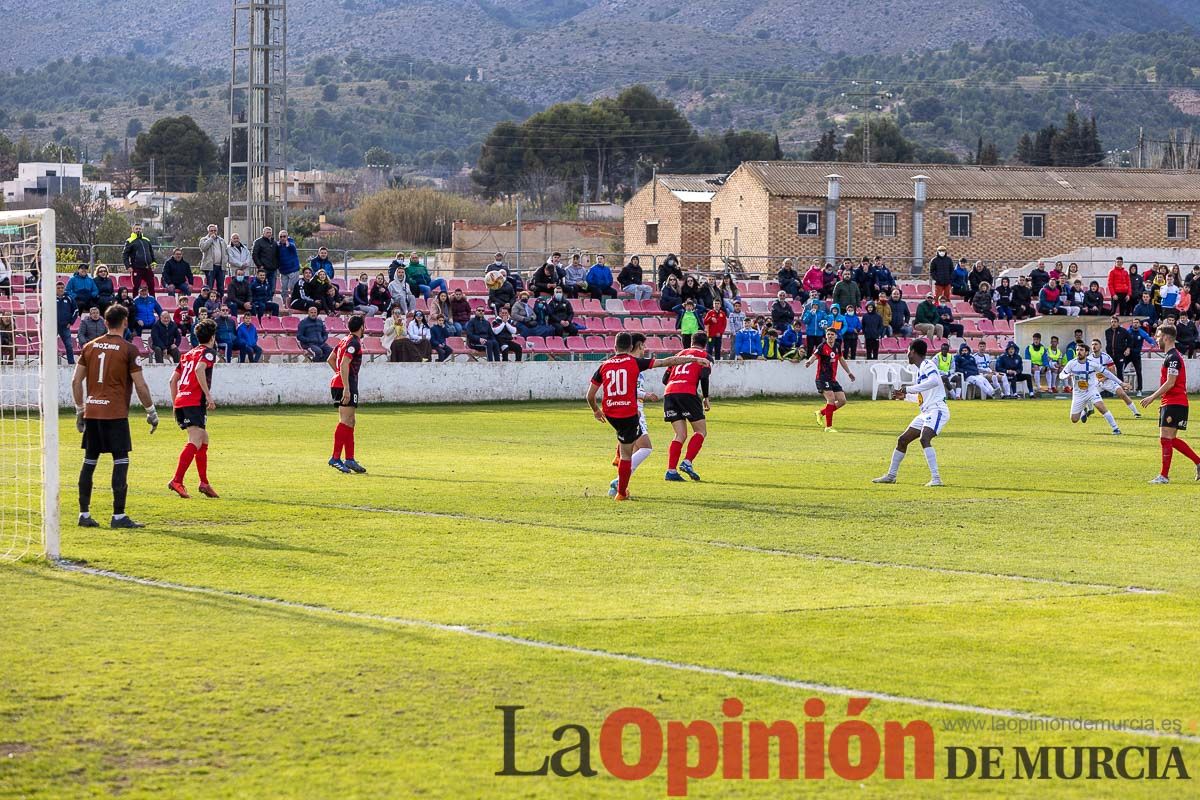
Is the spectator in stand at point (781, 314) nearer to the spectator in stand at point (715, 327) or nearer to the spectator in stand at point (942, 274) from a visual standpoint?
the spectator in stand at point (715, 327)

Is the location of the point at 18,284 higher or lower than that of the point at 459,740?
higher

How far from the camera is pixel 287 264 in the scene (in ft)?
117

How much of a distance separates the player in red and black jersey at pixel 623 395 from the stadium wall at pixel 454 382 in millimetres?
17025

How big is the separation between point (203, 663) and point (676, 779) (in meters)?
3.19

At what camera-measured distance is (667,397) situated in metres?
18.5

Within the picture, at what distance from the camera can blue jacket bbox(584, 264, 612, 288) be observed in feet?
131

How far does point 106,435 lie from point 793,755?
8432mm

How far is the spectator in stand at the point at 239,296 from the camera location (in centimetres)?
3428

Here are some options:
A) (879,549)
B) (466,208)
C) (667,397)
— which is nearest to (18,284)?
(667,397)

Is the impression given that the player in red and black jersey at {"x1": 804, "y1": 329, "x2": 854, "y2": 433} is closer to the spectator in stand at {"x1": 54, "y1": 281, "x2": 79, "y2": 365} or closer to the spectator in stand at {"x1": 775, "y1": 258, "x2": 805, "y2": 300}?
the spectator in stand at {"x1": 775, "y1": 258, "x2": 805, "y2": 300}

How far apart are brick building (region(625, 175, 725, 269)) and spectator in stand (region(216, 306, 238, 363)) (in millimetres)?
41419

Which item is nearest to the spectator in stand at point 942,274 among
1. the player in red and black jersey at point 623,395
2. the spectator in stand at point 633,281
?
the spectator in stand at point 633,281

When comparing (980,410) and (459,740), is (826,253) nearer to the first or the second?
(980,410)

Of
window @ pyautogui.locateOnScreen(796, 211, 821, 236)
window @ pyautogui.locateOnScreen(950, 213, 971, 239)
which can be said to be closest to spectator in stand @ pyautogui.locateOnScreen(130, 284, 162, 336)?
window @ pyautogui.locateOnScreen(796, 211, 821, 236)
